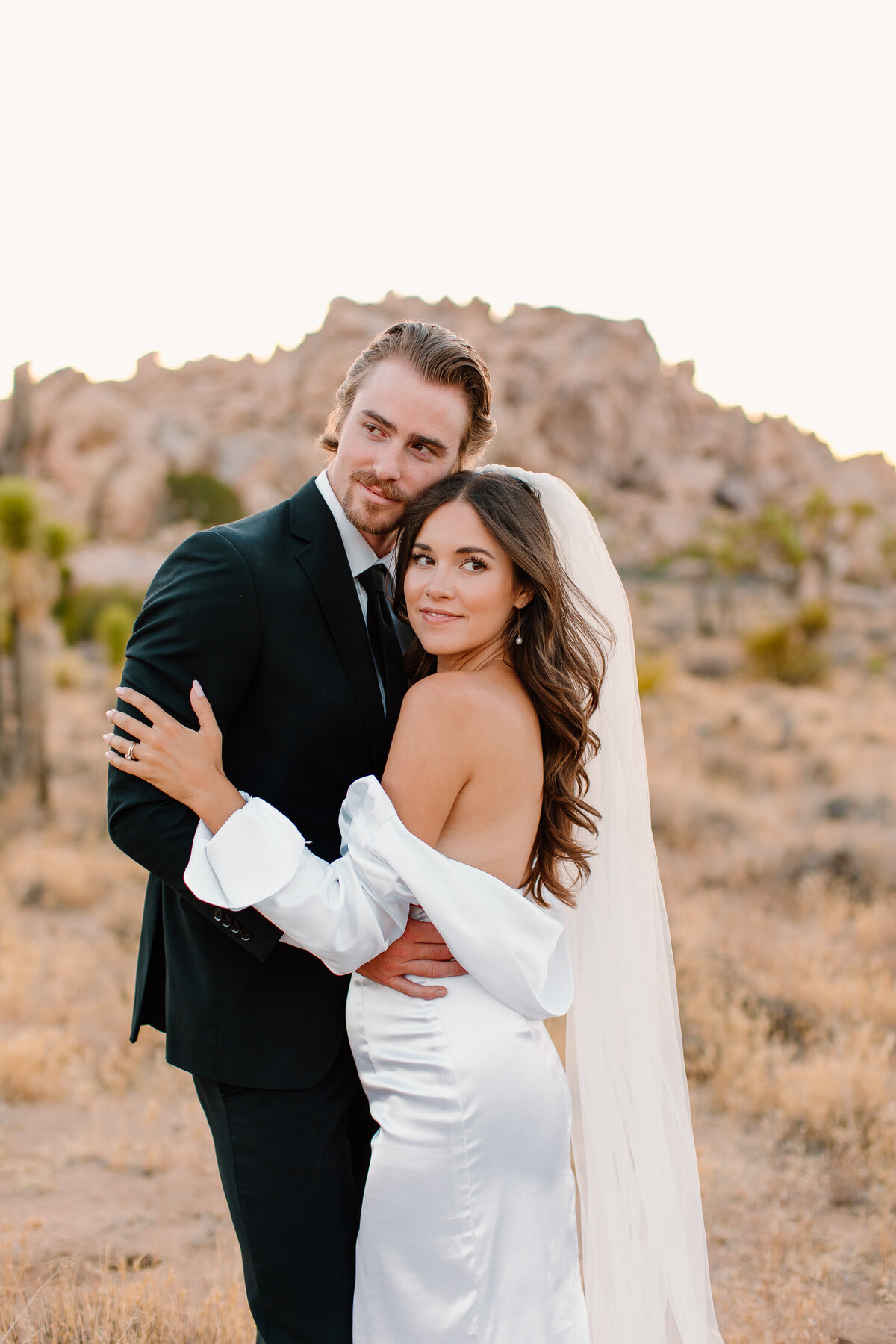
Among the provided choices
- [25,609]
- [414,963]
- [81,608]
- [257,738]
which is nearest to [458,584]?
[257,738]

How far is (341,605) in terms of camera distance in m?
2.29

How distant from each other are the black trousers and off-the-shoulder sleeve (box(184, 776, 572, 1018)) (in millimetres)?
453

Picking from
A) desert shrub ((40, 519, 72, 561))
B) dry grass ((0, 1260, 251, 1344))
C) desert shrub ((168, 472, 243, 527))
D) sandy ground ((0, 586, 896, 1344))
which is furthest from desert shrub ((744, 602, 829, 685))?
desert shrub ((168, 472, 243, 527))

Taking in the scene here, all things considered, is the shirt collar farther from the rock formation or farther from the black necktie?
the rock formation

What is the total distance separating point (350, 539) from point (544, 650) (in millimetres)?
591

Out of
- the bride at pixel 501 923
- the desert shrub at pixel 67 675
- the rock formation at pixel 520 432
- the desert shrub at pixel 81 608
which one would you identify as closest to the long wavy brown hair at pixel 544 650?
the bride at pixel 501 923

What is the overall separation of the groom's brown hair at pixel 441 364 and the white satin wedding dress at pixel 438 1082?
3.82ft

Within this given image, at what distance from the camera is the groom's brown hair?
2553 millimetres

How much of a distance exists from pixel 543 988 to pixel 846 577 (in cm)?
6697

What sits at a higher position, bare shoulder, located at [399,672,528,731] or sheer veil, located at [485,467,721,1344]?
bare shoulder, located at [399,672,528,731]

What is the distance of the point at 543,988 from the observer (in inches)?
88.7

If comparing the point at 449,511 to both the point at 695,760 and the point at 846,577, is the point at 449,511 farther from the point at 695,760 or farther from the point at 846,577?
the point at 846,577

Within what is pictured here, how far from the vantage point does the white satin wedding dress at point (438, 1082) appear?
1.93 meters

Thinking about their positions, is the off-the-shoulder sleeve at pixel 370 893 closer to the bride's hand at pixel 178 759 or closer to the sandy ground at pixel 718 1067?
the bride's hand at pixel 178 759
